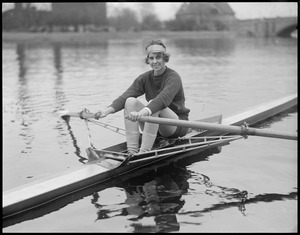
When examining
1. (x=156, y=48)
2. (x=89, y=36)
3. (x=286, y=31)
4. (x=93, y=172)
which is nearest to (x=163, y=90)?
(x=156, y=48)

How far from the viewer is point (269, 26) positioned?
223 feet

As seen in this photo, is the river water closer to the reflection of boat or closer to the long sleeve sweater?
the reflection of boat

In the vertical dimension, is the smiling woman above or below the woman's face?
below

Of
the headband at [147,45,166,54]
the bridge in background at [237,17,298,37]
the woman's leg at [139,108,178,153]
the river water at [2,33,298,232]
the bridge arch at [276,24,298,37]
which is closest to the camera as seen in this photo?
the river water at [2,33,298,232]

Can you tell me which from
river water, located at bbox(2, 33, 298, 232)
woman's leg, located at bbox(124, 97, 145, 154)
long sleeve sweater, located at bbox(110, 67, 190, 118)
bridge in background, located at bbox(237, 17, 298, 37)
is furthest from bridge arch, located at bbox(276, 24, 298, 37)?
woman's leg, located at bbox(124, 97, 145, 154)

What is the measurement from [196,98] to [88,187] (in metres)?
6.56

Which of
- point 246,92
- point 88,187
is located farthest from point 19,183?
point 246,92

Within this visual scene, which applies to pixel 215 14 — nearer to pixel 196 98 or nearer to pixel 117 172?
pixel 196 98

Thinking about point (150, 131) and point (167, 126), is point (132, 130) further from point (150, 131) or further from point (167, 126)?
point (167, 126)

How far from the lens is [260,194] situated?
16.1ft

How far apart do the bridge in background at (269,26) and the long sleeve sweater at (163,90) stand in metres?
58.8

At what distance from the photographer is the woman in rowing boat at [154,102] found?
17.7 ft

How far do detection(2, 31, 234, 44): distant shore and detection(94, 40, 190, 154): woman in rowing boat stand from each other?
48.3 metres

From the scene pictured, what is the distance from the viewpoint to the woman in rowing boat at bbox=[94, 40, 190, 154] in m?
5.41
